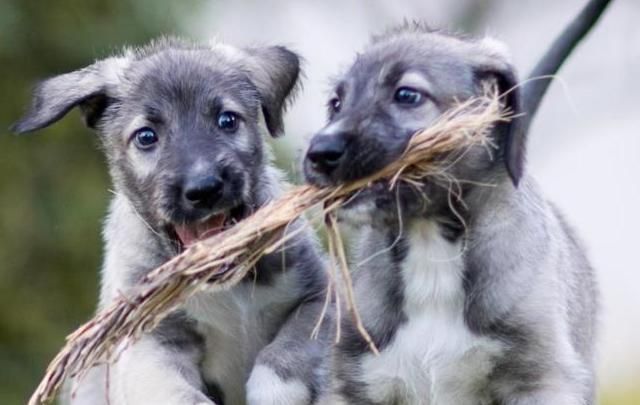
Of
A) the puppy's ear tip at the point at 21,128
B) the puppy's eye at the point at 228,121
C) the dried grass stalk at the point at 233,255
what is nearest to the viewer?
the dried grass stalk at the point at 233,255

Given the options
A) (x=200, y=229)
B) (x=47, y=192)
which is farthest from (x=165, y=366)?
(x=47, y=192)

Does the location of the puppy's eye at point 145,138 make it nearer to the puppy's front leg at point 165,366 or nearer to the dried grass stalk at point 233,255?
the puppy's front leg at point 165,366

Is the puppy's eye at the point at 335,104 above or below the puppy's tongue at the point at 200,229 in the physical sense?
above

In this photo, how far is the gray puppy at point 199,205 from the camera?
274 inches

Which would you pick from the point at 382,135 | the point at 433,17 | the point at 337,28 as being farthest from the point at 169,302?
the point at 337,28

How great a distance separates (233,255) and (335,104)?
0.82 meters

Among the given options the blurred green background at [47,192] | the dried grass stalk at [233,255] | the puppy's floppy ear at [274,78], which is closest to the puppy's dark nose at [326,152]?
the dried grass stalk at [233,255]

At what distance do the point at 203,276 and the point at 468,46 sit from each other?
1350mm

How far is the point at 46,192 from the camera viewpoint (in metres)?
12.3

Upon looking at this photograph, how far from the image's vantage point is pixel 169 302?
6.13 m

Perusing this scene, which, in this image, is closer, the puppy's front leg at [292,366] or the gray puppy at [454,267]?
the gray puppy at [454,267]

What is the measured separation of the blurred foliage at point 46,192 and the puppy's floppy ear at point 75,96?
14.8 ft

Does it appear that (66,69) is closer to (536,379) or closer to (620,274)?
(620,274)

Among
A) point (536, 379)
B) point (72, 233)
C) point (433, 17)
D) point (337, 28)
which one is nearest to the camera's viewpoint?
point (536, 379)
